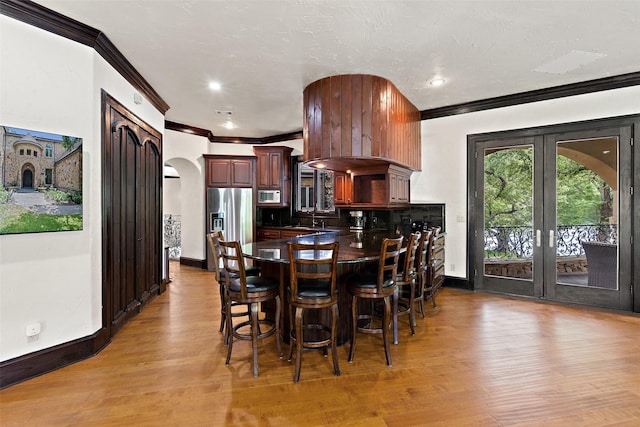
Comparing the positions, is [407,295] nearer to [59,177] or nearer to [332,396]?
[332,396]

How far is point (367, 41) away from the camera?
9.83 feet

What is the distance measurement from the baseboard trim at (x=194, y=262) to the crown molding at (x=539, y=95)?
5.22 m

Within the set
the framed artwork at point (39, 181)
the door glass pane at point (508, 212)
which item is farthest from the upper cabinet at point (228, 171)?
the door glass pane at point (508, 212)

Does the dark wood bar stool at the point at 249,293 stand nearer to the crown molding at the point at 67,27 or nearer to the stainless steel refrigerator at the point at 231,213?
the crown molding at the point at 67,27

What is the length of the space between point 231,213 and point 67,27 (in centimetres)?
429

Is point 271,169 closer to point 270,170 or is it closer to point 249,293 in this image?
point 270,170

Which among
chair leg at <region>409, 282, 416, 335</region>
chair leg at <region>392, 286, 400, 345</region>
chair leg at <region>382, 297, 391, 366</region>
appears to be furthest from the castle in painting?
chair leg at <region>409, 282, 416, 335</region>

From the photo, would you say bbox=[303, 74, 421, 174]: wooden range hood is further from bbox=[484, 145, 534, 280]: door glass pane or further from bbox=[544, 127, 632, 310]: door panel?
bbox=[544, 127, 632, 310]: door panel

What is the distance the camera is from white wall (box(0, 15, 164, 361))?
7.76 ft

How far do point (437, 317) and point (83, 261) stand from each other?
3710 mm

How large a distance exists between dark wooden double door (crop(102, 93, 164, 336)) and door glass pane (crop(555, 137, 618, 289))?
552cm

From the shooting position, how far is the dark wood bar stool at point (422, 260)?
3.48 meters

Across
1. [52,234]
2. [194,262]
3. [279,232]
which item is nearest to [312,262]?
[52,234]

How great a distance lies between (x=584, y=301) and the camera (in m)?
4.22
